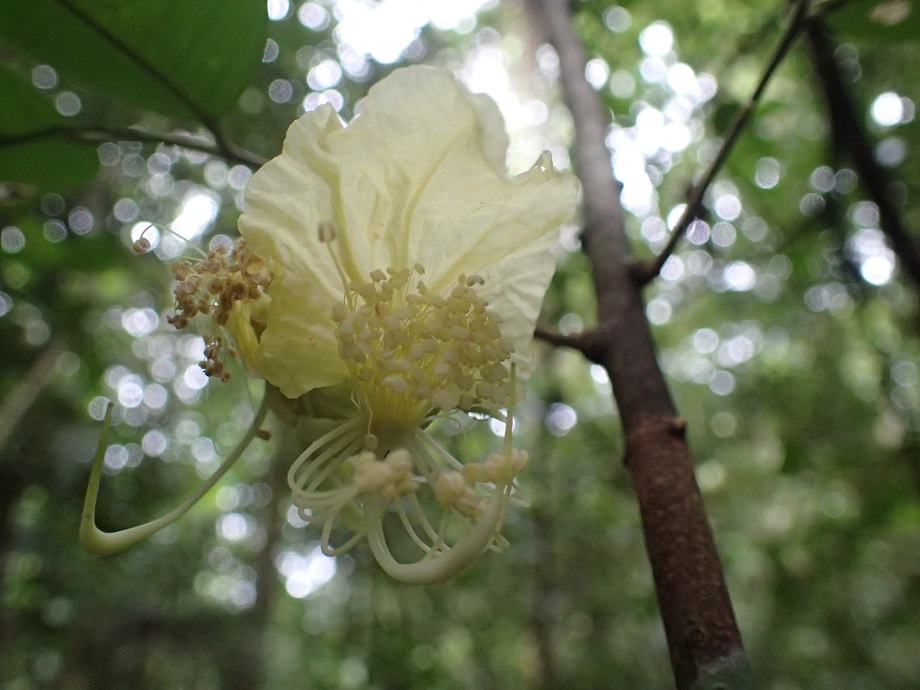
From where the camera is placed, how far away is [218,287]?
81 centimetres

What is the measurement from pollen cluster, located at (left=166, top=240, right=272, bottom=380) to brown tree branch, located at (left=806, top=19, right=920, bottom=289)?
1418 mm

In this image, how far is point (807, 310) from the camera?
3398 mm

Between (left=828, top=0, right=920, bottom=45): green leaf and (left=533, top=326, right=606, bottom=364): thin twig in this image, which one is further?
(left=828, top=0, right=920, bottom=45): green leaf

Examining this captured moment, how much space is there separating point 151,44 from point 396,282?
0.51 meters

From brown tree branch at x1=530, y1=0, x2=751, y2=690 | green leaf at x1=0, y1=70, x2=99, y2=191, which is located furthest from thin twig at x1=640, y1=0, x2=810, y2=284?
green leaf at x1=0, y1=70, x2=99, y2=191

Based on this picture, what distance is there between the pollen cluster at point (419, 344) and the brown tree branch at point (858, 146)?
125 cm

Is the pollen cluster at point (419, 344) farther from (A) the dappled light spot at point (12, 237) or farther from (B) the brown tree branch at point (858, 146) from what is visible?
(A) the dappled light spot at point (12, 237)

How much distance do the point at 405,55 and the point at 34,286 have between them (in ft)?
5.85

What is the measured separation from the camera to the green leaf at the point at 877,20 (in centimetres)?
119

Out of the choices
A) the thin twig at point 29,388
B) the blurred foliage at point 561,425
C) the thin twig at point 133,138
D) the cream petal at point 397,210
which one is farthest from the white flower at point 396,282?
the thin twig at point 29,388

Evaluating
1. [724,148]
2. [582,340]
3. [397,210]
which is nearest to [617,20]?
[724,148]

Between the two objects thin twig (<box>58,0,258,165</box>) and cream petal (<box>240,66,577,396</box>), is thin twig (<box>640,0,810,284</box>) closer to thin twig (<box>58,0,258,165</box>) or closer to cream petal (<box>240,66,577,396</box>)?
cream petal (<box>240,66,577,396</box>)

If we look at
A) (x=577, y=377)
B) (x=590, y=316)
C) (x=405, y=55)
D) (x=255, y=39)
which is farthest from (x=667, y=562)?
(x=577, y=377)

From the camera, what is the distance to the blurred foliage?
2463 mm
